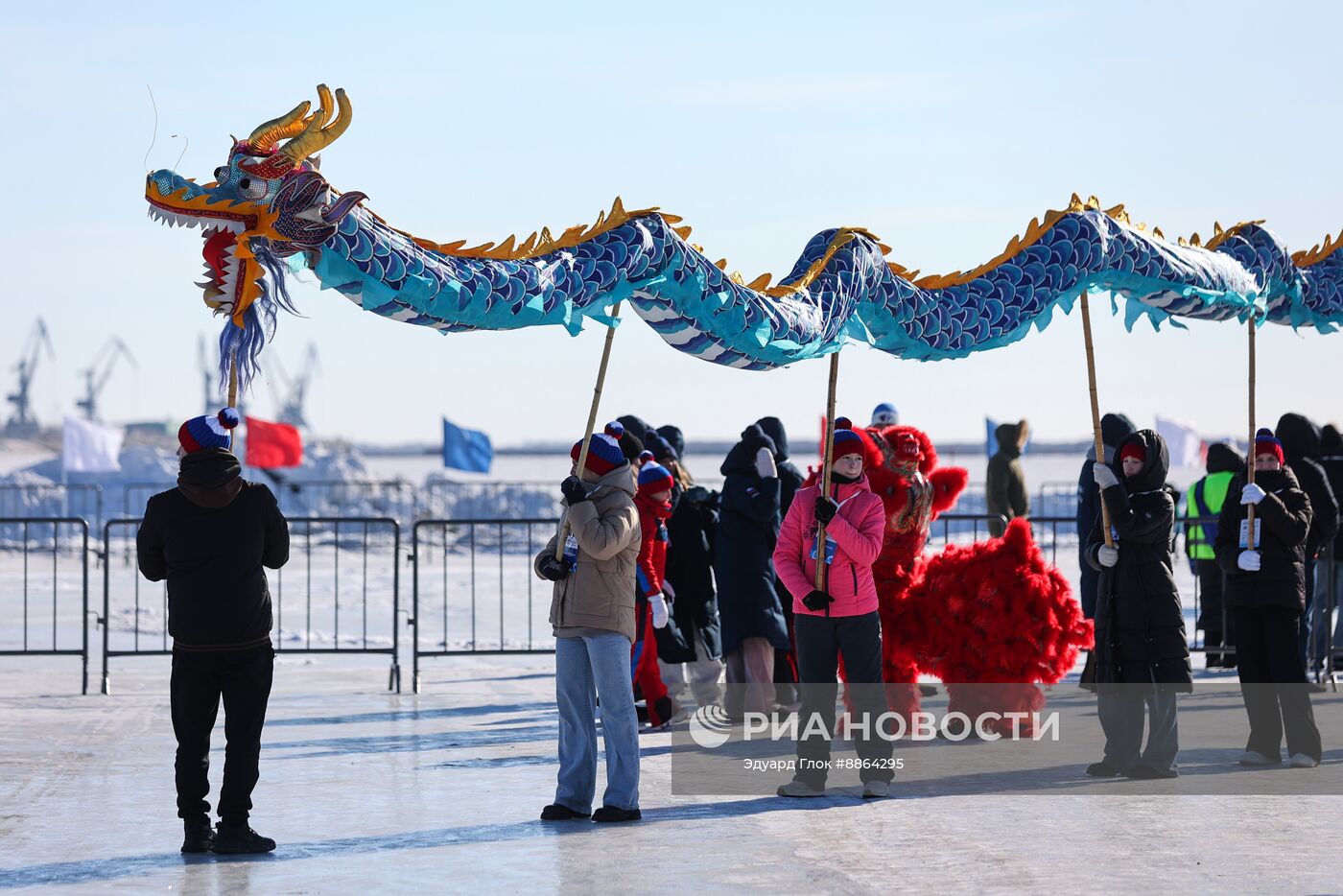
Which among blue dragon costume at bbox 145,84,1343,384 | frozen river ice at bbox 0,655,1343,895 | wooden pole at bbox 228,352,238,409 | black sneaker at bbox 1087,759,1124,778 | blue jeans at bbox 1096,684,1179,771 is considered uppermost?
blue dragon costume at bbox 145,84,1343,384

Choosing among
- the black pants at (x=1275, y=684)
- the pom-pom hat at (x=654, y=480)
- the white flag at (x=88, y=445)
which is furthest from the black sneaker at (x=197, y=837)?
the white flag at (x=88, y=445)

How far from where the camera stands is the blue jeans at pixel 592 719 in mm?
7551

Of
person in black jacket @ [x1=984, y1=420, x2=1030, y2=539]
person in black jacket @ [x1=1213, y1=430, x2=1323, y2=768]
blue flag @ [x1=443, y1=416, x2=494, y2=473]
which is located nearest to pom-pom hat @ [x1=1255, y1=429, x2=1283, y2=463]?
person in black jacket @ [x1=1213, y1=430, x2=1323, y2=768]

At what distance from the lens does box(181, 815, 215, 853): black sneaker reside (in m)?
7.04

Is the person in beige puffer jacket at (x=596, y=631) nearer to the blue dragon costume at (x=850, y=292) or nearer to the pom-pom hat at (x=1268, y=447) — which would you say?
the blue dragon costume at (x=850, y=292)

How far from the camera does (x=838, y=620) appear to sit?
809 cm

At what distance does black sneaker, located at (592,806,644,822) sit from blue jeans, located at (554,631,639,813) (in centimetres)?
2

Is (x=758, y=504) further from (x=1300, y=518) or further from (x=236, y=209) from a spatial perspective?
(x=236, y=209)

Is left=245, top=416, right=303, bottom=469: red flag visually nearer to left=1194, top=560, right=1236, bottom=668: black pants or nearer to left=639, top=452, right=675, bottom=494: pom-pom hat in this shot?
left=1194, top=560, right=1236, bottom=668: black pants

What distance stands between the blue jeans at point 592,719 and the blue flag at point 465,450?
19.4 m

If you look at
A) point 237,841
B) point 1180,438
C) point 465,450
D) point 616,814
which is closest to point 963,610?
point 616,814

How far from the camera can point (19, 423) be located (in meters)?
155

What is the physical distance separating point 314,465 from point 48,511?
16144 millimetres

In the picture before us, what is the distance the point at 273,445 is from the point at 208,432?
72.4ft
